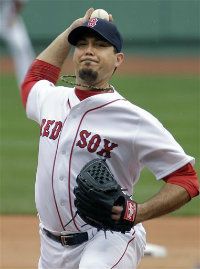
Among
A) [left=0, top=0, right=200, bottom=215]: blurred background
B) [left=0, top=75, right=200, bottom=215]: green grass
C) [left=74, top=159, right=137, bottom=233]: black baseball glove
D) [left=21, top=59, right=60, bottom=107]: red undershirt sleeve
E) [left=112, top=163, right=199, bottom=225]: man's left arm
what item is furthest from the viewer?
[left=0, top=0, right=200, bottom=215]: blurred background

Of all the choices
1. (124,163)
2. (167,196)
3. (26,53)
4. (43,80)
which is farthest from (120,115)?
(26,53)

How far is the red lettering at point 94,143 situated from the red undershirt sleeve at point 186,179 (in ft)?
1.19

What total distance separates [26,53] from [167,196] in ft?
29.3

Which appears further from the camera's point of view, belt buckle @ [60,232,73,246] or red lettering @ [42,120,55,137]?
red lettering @ [42,120,55,137]

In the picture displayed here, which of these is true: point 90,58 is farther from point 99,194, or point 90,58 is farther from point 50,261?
point 50,261

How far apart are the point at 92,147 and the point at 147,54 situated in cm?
1962

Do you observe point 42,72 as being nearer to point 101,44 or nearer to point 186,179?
point 101,44

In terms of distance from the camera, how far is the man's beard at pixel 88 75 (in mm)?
4027

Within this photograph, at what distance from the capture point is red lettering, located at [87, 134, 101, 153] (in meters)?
3.97

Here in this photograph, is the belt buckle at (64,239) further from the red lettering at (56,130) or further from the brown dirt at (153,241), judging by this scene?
the brown dirt at (153,241)

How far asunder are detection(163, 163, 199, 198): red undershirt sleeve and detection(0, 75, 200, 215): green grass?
459 centimetres

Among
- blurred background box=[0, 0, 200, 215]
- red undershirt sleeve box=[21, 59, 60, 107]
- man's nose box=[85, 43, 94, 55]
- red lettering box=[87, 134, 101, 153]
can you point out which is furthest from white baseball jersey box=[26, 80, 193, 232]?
blurred background box=[0, 0, 200, 215]

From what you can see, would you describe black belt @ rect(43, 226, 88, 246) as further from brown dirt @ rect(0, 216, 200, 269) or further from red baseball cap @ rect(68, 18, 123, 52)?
brown dirt @ rect(0, 216, 200, 269)

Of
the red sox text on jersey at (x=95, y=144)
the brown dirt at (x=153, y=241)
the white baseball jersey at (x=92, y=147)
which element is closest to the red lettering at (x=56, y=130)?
the white baseball jersey at (x=92, y=147)
